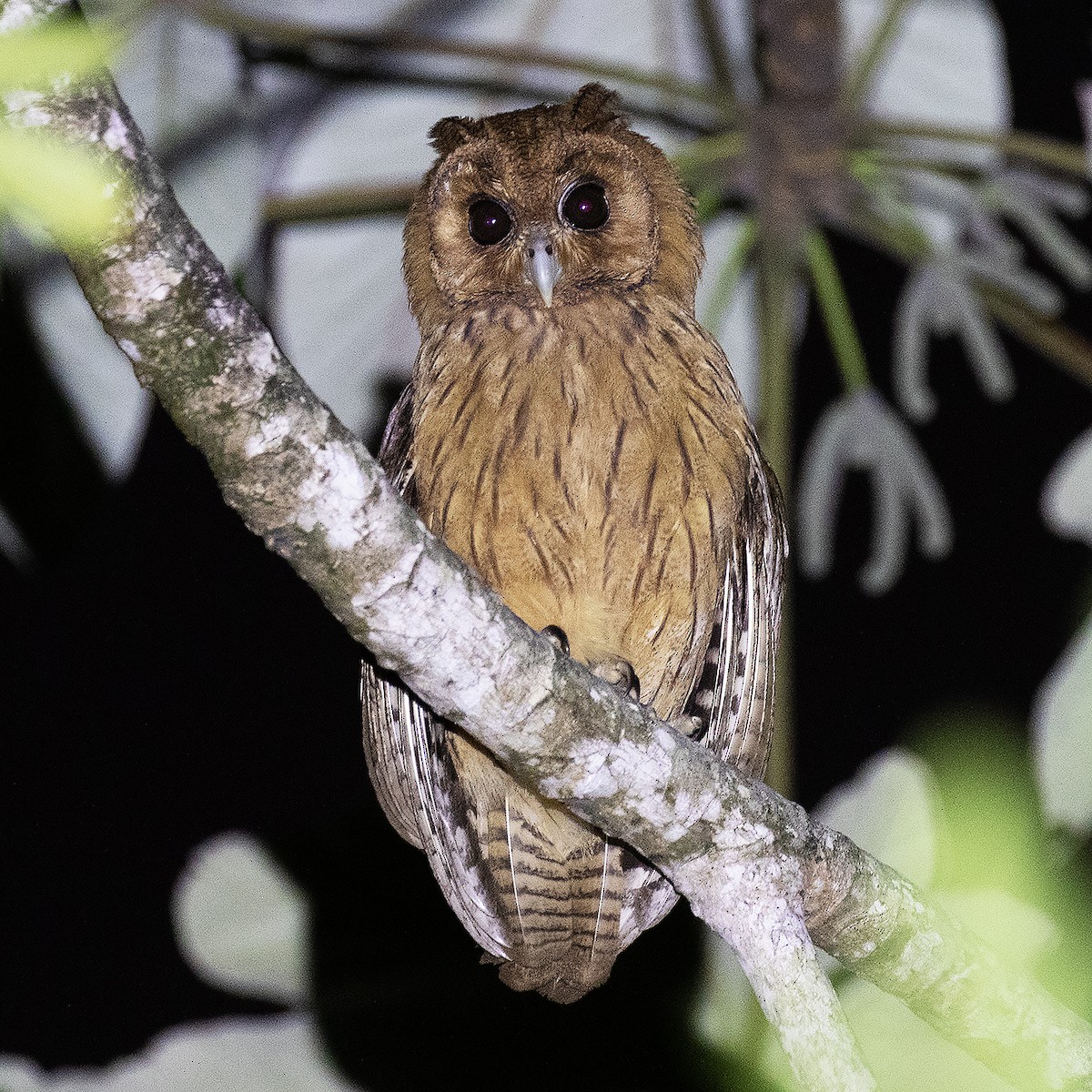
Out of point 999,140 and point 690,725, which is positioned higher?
point 999,140

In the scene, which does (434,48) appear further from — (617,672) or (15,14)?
(15,14)

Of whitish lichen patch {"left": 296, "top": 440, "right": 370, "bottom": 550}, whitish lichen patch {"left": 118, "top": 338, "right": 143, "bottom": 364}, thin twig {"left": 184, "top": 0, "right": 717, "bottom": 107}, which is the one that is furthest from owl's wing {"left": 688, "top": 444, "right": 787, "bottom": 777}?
thin twig {"left": 184, "top": 0, "right": 717, "bottom": 107}

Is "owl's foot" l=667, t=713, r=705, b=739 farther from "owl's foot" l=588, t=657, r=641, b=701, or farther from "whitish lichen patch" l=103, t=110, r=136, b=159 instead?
"whitish lichen patch" l=103, t=110, r=136, b=159

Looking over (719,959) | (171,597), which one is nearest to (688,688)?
(719,959)

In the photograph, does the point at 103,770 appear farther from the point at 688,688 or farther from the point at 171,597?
the point at 688,688

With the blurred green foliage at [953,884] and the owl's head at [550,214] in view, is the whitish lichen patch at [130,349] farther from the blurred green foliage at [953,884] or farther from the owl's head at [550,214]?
the blurred green foliage at [953,884]

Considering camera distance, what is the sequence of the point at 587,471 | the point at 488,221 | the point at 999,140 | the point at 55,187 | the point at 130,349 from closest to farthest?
the point at 55,187
the point at 130,349
the point at 587,471
the point at 488,221
the point at 999,140

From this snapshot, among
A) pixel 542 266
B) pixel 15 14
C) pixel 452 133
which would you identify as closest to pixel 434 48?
pixel 452 133
